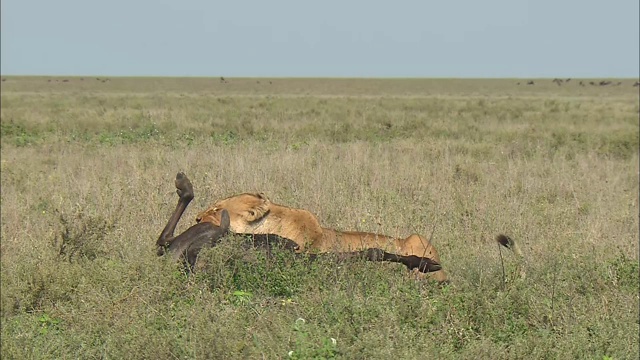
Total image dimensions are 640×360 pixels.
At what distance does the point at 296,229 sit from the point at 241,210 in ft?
1.29

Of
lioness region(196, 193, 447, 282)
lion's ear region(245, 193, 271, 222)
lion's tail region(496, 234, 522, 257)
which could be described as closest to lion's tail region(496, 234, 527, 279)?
lion's tail region(496, 234, 522, 257)

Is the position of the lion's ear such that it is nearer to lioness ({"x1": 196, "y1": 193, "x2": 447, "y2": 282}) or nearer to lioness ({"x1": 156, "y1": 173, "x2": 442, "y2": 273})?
lioness ({"x1": 196, "y1": 193, "x2": 447, "y2": 282})

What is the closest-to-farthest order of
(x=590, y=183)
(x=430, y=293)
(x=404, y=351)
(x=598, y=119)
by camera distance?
(x=404, y=351)
(x=430, y=293)
(x=590, y=183)
(x=598, y=119)

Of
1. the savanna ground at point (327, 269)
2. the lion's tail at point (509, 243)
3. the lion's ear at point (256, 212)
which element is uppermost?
the lion's ear at point (256, 212)

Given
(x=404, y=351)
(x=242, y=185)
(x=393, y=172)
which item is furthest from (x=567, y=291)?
(x=393, y=172)

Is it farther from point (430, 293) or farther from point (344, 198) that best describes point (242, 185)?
point (430, 293)

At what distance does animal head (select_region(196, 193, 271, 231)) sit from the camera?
176 inches

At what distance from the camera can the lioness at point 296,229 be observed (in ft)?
14.7

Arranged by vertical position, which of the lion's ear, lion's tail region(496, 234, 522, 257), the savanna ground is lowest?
the savanna ground

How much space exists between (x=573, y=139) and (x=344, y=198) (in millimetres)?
10222

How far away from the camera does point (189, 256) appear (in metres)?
4.46

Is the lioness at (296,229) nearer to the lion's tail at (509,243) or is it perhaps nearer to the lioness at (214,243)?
the lioness at (214,243)

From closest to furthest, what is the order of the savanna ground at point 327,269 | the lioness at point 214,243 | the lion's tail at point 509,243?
the savanna ground at point 327,269 < the lioness at point 214,243 < the lion's tail at point 509,243

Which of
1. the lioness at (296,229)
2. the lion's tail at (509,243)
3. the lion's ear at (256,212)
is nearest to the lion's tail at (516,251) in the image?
the lion's tail at (509,243)
